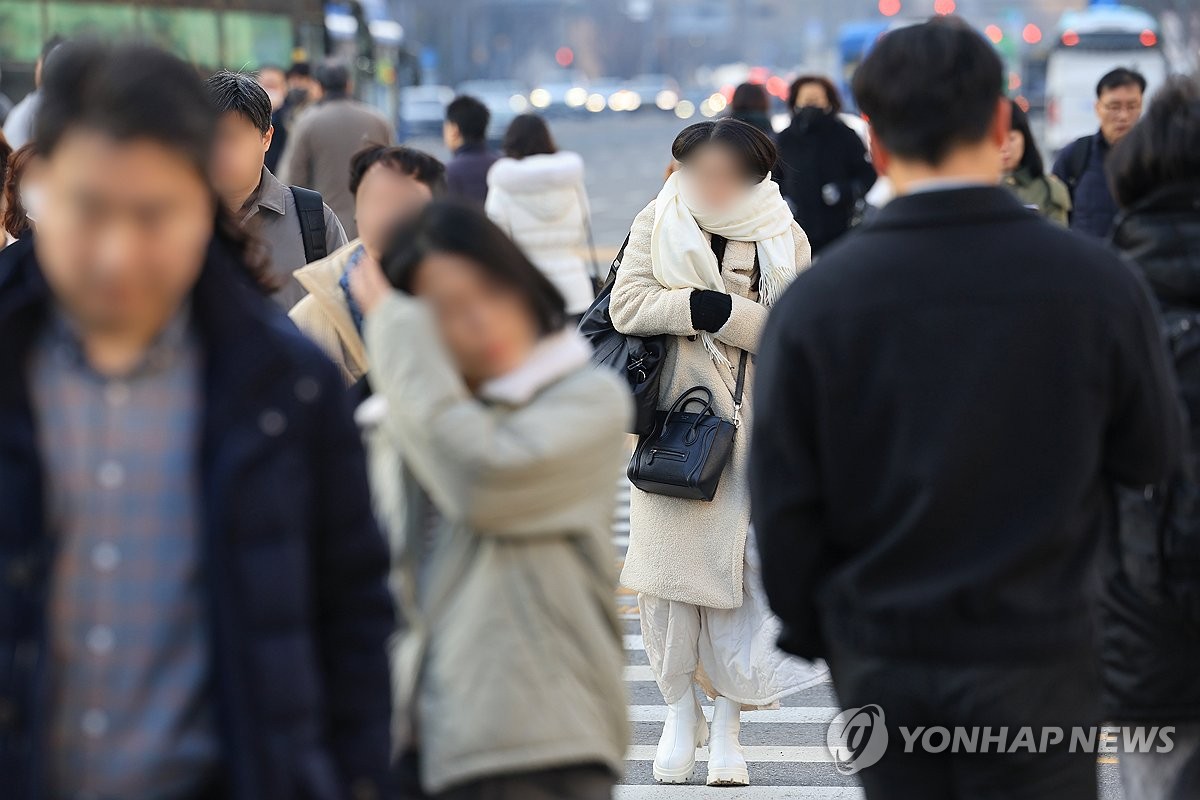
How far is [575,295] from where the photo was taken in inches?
431

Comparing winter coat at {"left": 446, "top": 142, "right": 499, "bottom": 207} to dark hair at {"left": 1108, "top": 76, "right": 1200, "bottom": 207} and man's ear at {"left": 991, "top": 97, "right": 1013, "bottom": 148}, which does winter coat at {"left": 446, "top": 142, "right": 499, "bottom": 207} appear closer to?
dark hair at {"left": 1108, "top": 76, "right": 1200, "bottom": 207}

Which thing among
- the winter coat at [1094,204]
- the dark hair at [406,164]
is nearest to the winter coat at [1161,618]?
the dark hair at [406,164]

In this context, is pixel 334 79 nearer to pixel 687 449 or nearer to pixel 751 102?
pixel 751 102

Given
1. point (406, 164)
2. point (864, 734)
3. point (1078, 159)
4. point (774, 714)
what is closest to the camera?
point (864, 734)

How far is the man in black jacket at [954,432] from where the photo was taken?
2.82 metres

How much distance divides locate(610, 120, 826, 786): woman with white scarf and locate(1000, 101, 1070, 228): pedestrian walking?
310 centimetres

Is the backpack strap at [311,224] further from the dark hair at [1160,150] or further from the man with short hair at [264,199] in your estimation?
the dark hair at [1160,150]

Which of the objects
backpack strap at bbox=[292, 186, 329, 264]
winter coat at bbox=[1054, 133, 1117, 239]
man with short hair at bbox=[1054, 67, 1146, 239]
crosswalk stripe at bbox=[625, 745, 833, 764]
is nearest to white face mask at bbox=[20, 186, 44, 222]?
backpack strap at bbox=[292, 186, 329, 264]

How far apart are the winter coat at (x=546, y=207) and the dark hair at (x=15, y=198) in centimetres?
542

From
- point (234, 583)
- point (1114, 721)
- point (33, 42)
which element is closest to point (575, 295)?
point (1114, 721)

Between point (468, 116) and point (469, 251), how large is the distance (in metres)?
8.93

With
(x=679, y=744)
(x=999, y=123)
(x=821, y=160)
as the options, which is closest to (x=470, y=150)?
(x=821, y=160)

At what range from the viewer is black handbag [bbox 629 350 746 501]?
17.0ft

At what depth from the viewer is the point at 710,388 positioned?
5320 millimetres
